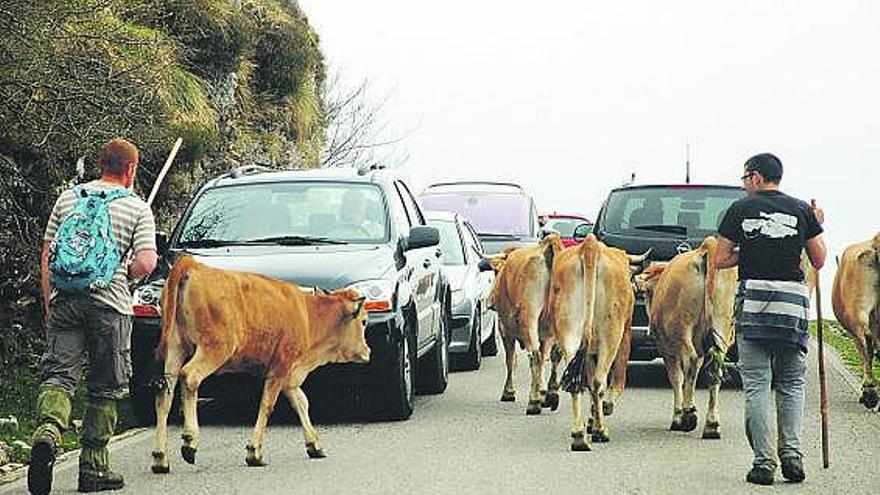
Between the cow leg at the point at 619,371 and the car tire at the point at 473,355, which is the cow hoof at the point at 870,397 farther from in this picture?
the car tire at the point at 473,355

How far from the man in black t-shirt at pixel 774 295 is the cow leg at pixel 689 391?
7.60 feet

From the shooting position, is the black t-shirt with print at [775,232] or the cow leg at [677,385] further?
the cow leg at [677,385]

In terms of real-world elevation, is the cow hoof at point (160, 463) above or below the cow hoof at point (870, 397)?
above

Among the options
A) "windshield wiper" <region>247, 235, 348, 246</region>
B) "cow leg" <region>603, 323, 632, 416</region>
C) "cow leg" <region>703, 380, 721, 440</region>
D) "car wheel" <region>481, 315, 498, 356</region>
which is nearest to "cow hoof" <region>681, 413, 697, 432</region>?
"cow leg" <region>703, 380, 721, 440</region>

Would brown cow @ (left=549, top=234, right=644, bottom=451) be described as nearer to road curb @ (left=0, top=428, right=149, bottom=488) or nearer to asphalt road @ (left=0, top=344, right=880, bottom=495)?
asphalt road @ (left=0, top=344, right=880, bottom=495)

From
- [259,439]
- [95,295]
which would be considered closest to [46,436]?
[95,295]

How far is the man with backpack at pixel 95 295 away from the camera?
10383 millimetres

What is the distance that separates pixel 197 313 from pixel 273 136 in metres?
19.0

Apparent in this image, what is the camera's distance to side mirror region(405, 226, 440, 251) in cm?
1454

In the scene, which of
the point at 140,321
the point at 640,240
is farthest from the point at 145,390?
the point at 640,240

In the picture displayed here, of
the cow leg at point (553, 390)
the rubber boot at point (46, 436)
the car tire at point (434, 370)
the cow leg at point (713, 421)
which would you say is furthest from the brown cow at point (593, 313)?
the rubber boot at point (46, 436)

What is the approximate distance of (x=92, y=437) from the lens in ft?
34.7

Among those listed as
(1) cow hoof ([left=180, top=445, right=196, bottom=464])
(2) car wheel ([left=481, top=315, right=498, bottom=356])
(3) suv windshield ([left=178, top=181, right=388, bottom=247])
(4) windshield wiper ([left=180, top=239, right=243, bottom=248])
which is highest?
(3) suv windshield ([left=178, top=181, right=388, bottom=247])

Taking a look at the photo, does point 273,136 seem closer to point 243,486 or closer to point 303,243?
point 303,243
